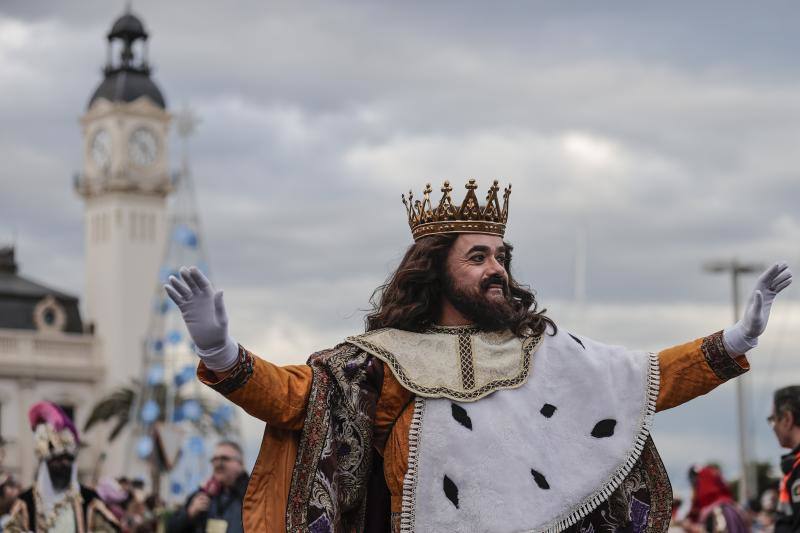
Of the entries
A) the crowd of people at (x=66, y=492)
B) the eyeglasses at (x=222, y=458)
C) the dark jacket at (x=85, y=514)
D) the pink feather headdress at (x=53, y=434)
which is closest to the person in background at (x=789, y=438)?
the crowd of people at (x=66, y=492)

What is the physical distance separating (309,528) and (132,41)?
53.8 meters

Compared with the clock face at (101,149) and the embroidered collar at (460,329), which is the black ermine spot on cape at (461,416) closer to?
the embroidered collar at (460,329)

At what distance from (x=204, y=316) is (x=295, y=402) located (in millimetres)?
524

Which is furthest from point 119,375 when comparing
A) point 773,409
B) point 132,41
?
point 773,409

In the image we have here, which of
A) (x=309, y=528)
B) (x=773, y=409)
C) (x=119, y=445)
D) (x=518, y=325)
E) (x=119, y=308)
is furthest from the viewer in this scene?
(x=119, y=308)

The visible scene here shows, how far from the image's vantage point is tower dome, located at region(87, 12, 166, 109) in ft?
184

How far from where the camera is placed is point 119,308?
56062 millimetres

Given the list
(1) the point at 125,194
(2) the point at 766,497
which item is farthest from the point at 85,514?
→ (1) the point at 125,194

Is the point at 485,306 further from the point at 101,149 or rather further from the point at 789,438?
the point at 101,149

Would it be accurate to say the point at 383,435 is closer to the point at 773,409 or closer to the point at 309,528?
the point at 309,528

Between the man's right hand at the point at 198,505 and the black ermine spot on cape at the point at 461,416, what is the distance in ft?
16.4

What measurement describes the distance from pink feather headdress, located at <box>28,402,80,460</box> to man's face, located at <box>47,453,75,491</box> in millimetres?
29

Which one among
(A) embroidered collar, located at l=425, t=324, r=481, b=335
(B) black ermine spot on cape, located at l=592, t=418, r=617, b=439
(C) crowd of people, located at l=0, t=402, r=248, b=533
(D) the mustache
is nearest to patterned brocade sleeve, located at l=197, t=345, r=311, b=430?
(A) embroidered collar, located at l=425, t=324, r=481, b=335

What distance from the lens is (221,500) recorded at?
10180mm
